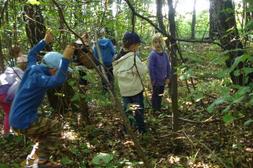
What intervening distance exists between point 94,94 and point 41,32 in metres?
1.84

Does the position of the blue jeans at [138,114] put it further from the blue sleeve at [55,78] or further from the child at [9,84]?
the blue sleeve at [55,78]

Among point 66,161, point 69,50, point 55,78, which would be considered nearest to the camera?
point 69,50

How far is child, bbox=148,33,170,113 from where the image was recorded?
22.2 feet

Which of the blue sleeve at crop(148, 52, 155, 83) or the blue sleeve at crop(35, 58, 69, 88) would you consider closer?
the blue sleeve at crop(35, 58, 69, 88)

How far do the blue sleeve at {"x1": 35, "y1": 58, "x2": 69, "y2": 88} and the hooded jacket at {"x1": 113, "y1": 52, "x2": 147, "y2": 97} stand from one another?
1691 millimetres

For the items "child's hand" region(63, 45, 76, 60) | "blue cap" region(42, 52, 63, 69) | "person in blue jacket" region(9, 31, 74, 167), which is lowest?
"person in blue jacket" region(9, 31, 74, 167)

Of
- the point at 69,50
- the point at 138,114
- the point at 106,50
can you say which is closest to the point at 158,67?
the point at 138,114

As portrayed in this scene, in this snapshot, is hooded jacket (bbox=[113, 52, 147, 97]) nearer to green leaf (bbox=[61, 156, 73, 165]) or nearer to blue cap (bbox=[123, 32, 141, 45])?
blue cap (bbox=[123, 32, 141, 45])

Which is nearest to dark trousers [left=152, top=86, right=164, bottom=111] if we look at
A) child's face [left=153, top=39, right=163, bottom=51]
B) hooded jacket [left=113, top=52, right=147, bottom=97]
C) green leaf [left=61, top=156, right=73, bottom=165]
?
child's face [left=153, top=39, right=163, bottom=51]

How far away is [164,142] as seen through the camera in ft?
17.3

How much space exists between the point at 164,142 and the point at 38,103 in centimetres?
179

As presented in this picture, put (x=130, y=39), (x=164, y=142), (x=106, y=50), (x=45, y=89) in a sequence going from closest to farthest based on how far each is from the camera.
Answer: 1. (x=45, y=89)
2. (x=164, y=142)
3. (x=130, y=39)
4. (x=106, y=50)

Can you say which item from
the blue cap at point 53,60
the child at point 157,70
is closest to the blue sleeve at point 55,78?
the blue cap at point 53,60

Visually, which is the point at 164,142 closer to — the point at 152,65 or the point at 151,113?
the point at 151,113
